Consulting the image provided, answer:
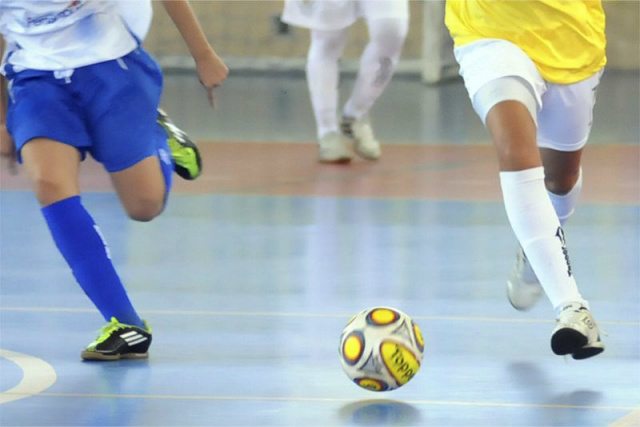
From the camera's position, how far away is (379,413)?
11.1 feet

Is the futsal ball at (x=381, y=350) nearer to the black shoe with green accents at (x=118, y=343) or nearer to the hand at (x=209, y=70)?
the black shoe with green accents at (x=118, y=343)

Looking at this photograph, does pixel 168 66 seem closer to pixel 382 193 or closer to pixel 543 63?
pixel 382 193

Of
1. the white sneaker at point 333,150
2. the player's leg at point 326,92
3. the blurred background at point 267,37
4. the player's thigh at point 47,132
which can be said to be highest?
the player's thigh at point 47,132

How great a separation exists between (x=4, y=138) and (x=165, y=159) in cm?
47

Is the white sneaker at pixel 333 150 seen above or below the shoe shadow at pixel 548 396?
below

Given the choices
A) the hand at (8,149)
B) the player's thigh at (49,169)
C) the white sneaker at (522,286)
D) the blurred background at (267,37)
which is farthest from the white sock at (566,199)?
the blurred background at (267,37)

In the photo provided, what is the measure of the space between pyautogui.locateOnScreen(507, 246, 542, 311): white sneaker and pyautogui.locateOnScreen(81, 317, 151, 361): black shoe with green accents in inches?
45.3

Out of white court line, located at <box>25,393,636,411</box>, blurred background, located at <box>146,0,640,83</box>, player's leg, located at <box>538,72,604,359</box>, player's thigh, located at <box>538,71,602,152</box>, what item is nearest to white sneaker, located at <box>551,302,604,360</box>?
player's leg, located at <box>538,72,604,359</box>

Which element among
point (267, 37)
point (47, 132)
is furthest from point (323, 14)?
point (267, 37)

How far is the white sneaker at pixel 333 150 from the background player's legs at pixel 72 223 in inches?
167

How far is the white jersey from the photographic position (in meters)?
3.94

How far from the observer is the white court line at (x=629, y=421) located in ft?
10.7

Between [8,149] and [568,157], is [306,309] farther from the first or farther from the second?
[8,149]

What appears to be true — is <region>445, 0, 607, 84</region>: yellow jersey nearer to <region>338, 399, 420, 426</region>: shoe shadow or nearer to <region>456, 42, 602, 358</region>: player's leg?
<region>456, 42, 602, 358</region>: player's leg
